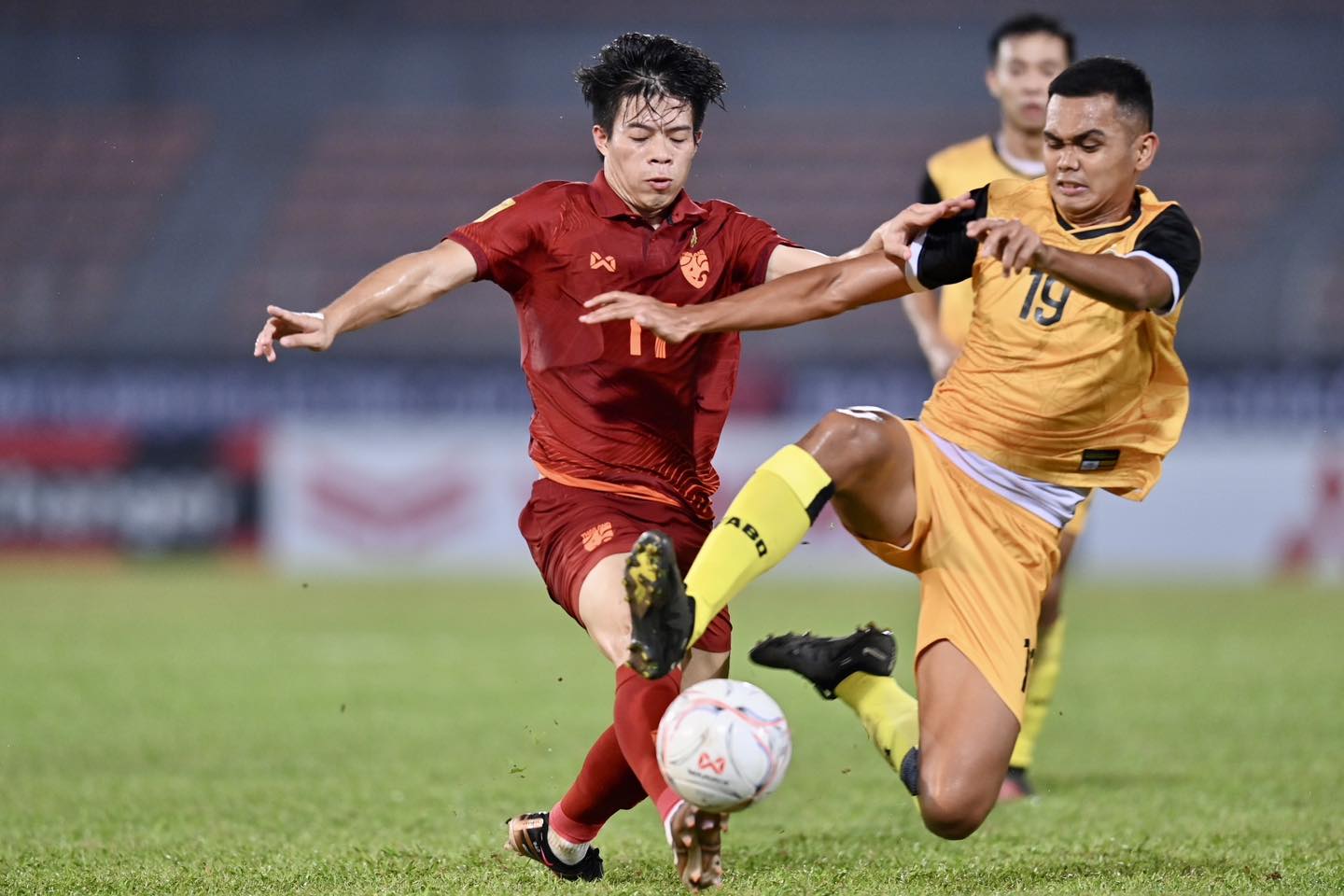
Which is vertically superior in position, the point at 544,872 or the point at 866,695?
the point at 866,695

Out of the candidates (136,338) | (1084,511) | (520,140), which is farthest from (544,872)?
(520,140)

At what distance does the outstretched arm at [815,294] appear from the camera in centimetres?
446

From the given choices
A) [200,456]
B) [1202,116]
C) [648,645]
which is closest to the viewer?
[648,645]

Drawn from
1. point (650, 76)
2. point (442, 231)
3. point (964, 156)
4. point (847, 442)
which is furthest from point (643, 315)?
point (442, 231)

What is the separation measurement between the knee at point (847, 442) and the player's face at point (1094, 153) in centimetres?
84

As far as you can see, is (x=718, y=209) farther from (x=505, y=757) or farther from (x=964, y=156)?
(x=505, y=757)

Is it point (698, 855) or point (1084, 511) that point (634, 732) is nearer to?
point (698, 855)

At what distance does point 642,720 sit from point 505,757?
331 centimetres

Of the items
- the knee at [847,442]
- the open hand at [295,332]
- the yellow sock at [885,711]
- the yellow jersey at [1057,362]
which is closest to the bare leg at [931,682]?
the knee at [847,442]

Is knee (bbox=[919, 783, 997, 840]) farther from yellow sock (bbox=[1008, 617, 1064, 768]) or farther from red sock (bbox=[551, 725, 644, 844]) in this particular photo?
yellow sock (bbox=[1008, 617, 1064, 768])

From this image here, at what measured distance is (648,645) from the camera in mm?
4086

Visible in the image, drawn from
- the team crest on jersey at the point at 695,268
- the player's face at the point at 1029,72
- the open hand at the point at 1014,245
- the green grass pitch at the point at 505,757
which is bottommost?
the green grass pitch at the point at 505,757

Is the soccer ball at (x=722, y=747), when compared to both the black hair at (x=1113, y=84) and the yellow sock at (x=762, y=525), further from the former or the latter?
the black hair at (x=1113, y=84)

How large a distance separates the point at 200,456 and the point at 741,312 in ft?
44.2
